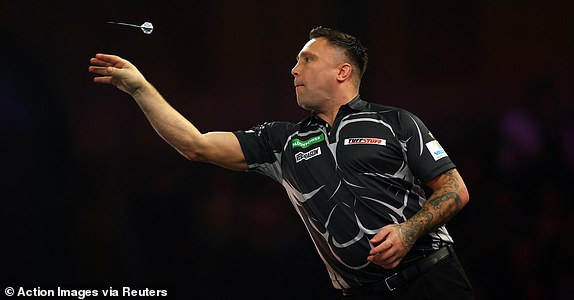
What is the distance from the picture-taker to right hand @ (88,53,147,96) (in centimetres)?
247

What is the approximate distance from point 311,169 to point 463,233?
2058mm

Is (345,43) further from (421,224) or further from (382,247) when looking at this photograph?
(382,247)

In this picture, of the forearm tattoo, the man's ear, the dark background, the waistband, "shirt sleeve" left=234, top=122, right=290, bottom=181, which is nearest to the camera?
the forearm tattoo

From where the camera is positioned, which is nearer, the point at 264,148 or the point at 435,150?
the point at 435,150

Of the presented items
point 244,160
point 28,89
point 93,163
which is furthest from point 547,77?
point 28,89

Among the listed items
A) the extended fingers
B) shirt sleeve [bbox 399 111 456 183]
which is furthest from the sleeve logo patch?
the extended fingers

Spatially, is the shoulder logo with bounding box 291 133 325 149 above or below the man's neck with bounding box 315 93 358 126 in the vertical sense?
below

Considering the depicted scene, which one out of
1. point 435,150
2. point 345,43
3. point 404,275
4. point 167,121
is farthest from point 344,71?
point 404,275

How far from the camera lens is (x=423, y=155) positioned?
2510mm

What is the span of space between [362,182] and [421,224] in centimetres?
28

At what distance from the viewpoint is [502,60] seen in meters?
4.77

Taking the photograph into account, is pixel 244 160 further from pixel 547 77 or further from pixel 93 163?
pixel 547 77

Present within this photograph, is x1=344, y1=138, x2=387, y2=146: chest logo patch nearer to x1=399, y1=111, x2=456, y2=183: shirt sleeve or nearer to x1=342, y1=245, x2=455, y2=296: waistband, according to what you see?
x1=399, y1=111, x2=456, y2=183: shirt sleeve

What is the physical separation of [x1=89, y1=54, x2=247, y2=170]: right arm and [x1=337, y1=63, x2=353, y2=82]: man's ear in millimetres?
503
